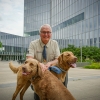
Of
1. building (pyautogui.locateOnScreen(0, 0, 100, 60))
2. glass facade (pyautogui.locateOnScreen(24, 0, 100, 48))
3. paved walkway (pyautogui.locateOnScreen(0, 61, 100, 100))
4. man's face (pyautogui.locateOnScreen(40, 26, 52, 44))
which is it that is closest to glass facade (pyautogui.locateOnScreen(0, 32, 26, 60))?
building (pyautogui.locateOnScreen(0, 0, 100, 60))

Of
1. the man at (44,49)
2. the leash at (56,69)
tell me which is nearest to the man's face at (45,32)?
the man at (44,49)

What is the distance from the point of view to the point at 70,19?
47875 mm

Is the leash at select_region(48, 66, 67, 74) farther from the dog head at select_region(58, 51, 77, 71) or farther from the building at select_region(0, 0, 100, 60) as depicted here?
the building at select_region(0, 0, 100, 60)

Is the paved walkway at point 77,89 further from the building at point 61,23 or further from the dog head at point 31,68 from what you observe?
the building at point 61,23

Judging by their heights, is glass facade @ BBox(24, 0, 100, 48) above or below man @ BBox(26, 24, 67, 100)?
above

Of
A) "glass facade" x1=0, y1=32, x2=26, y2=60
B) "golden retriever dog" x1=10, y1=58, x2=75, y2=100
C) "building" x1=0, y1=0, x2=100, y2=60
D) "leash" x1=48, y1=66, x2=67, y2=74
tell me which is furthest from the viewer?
"glass facade" x1=0, y1=32, x2=26, y2=60

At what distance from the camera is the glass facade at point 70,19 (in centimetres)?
3919

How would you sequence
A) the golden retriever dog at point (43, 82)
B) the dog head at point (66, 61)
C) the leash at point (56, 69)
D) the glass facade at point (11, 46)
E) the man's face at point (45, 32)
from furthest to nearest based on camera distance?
the glass facade at point (11, 46) < the man's face at point (45, 32) < the dog head at point (66, 61) < the leash at point (56, 69) < the golden retriever dog at point (43, 82)

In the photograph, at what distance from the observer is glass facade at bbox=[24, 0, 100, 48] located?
3919 cm

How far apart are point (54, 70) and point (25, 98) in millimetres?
1729

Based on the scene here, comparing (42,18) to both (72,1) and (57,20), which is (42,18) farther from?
(72,1)

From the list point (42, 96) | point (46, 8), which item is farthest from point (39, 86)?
point (46, 8)

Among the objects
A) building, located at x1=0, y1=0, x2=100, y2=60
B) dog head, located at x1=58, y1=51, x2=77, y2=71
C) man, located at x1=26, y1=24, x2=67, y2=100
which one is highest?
building, located at x1=0, y1=0, x2=100, y2=60

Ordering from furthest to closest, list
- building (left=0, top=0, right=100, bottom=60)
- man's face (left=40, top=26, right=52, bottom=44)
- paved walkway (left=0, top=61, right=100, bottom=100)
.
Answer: building (left=0, top=0, right=100, bottom=60) → paved walkway (left=0, top=61, right=100, bottom=100) → man's face (left=40, top=26, right=52, bottom=44)
